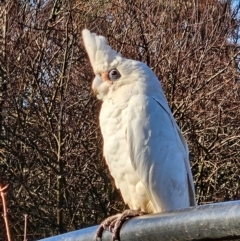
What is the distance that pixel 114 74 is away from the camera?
3.67 meters

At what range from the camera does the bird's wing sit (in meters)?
3.33

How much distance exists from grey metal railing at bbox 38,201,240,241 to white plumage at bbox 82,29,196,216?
1.70m

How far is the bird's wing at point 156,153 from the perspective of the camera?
10.9 ft

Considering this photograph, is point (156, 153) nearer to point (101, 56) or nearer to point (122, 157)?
point (122, 157)

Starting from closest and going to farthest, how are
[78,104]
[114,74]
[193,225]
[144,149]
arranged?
[193,225] → [144,149] → [114,74] → [78,104]

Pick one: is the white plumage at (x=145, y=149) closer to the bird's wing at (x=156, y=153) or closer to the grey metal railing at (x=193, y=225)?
the bird's wing at (x=156, y=153)

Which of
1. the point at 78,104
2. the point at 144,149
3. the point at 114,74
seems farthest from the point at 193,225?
the point at 78,104

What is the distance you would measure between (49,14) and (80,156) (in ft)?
6.02

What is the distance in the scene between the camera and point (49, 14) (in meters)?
8.10

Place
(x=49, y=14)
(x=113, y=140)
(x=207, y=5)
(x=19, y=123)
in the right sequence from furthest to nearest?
(x=207, y=5) < (x=49, y=14) < (x=19, y=123) < (x=113, y=140)

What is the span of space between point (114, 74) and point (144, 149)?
21.3 inches

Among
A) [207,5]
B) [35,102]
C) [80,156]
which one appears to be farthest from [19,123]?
[207,5]

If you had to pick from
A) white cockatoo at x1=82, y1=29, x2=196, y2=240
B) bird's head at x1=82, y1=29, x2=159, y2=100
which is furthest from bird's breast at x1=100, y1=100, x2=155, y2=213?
bird's head at x1=82, y1=29, x2=159, y2=100

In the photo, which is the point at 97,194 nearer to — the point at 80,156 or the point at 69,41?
the point at 80,156
